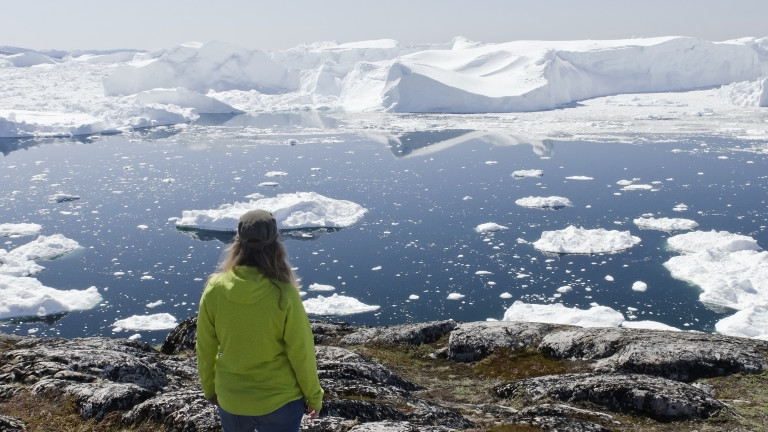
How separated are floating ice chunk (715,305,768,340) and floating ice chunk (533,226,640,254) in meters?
6.84

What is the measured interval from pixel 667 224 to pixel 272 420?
27862mm

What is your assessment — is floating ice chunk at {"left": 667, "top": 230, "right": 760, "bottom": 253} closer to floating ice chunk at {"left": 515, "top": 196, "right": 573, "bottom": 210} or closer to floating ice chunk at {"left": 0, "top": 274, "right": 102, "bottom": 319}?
floating ice chunk at {"left": 515, "top": 196, "right": 573, "bottom": 210}

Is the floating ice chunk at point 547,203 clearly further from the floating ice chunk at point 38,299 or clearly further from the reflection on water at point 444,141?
the floating ice chunk at point 38,299

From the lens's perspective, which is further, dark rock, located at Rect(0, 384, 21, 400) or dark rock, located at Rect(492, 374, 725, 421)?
dark rock, located at Rect(492, 374, 725, 421)

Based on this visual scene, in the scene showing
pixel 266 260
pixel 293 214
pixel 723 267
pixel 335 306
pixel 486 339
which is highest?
pixel 266 260

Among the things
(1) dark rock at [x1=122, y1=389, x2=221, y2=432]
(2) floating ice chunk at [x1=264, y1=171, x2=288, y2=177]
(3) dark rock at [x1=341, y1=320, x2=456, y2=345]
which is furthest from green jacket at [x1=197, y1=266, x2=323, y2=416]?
(2) floating ice chunk at [x1=264, y1=171, x2=288, y2=177]

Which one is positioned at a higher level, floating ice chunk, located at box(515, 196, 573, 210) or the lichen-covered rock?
the lichen-covered rock

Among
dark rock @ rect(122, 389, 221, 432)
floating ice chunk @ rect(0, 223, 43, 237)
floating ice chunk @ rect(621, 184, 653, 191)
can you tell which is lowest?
floating ice chunk @ rect(0, 223, 43, 237)

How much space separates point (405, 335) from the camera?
33.4ft

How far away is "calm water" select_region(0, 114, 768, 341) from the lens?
70.3ft

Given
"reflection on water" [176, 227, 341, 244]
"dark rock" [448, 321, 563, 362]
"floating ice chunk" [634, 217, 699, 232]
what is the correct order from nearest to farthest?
"dark rock" [448, 321, 563, 362]
"floating ice chunk" [634, 217, 699, 232]
"reflection on water" [176, 227, 341, 244]

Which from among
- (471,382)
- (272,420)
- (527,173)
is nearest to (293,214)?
(527,173)

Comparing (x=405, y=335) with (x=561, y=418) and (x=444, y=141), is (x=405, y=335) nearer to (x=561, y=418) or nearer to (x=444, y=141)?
(x=561, y=418)

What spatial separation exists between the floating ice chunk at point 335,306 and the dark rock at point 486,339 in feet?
35.8
